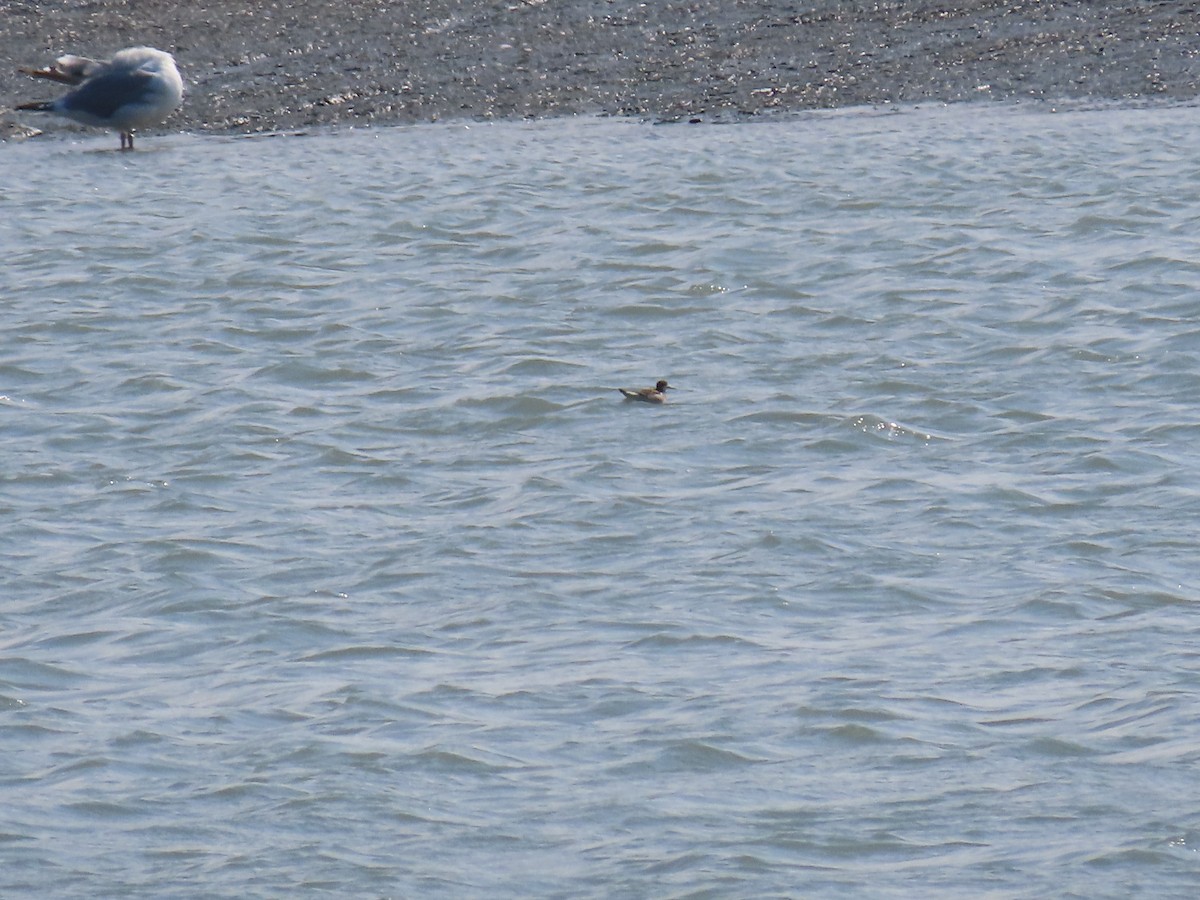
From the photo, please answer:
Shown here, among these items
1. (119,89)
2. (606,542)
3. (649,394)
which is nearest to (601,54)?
(119,89)

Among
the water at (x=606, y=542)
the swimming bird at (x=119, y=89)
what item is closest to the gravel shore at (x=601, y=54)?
the swimming bird at (x=119, y=89)

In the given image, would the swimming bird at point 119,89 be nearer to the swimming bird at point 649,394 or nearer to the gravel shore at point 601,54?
the gravel shore at point 601,54

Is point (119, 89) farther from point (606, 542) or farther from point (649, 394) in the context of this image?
point (606, 542)

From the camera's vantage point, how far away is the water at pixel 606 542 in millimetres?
4672

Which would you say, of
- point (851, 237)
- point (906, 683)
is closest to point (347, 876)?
point (906, 683)

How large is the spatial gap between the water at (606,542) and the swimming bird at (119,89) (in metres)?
1.36

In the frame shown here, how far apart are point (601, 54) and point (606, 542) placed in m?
9.34

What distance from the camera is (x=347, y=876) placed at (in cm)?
448

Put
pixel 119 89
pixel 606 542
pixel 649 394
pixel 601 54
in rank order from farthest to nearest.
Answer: pixel 601 54
pixel 119 89
pixel 649 394
pixel 606 542

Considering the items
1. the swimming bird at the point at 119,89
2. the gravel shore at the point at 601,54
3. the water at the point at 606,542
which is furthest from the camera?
the gravel shore at the point at 601,54

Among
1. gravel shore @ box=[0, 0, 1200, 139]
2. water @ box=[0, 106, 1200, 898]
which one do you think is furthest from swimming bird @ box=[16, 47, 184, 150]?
water @ box=[0, 106, 1200, 898]

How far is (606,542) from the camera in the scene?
6598mm

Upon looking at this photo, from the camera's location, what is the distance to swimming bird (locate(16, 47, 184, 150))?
43.8 feet

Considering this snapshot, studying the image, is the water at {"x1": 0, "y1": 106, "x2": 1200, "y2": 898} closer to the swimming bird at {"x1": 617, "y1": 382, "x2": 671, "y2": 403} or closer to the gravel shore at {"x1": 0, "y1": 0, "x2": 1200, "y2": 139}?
the swimming bird at {"x1": 617, "y1": 382, "x2": 671, "y2": 403}
